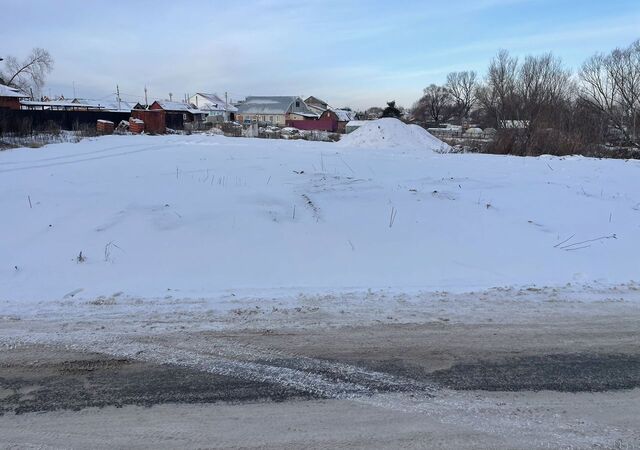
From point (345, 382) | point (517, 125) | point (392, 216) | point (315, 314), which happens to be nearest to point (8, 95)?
point (517, 125)

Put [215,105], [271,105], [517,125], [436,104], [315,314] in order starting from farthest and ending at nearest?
[436,104], [215,105], [271,105], [517,125], [315,314]

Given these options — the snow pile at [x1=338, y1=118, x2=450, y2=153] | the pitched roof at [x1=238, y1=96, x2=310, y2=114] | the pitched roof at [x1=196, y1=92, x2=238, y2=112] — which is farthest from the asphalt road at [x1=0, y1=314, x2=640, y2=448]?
the pitched roof at [x1=196, y1=92, x2=238, y2=112]

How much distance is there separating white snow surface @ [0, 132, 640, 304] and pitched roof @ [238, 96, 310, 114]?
314 feet

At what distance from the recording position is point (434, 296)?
18.0 ft

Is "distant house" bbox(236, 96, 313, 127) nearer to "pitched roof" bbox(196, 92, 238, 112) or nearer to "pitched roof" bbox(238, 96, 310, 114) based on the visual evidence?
"pitched roof" bbox(238, 96, 310, 114)

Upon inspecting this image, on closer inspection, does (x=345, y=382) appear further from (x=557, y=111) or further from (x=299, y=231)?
(x=557, y=111)

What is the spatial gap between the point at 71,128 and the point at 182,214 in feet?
115

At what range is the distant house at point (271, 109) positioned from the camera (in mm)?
104250

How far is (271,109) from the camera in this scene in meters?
105

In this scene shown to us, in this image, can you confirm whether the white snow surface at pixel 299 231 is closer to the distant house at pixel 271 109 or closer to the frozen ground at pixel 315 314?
the frozen ground at pixel 315 314

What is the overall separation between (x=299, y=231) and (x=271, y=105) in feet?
338

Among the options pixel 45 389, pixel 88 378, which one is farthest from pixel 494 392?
pixel 45 389

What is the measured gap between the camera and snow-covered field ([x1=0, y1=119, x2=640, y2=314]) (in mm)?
6016

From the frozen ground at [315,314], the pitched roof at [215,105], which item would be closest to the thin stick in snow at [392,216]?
the frozen ground at [315,314]
